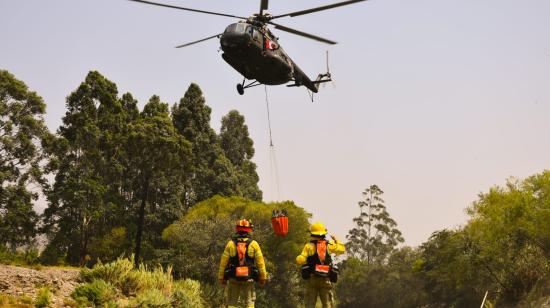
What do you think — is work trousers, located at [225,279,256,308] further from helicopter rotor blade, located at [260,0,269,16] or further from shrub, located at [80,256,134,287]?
helicopter rotor blade, located at [260,0,269,16]

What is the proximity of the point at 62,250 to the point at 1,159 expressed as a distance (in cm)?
893

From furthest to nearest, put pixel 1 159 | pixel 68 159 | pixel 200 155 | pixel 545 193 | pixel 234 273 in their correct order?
pixel 200 155, pixel 68 159, pixel 1 159, pixel 545 193, pixel 234 273

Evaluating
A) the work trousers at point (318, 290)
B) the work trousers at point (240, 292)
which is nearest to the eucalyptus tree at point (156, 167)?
the work trousers at point (240, 292)

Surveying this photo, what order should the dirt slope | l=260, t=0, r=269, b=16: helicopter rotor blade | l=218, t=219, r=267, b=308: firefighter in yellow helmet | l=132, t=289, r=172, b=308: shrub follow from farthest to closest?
1. l=260, t=0, r=269, b=16: helicopter rotor blade
2. the dirt slope
3. l=132, t=289, r=172, b=308: shrub
4. l=218, t=219, r=267, b=308: firefighter in yellow helmet

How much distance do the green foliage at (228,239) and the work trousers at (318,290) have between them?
28.9 meters

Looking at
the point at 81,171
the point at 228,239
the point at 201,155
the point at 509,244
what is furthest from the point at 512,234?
the point at 81,171

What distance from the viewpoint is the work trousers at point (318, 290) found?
1162 cm

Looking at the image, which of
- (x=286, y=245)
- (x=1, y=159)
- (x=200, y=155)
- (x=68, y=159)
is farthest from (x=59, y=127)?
(x=286, y=245)

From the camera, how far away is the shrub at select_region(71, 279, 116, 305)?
504 inches

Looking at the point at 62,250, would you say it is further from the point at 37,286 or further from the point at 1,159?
the point at 37,286

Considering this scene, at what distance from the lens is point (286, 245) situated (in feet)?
146

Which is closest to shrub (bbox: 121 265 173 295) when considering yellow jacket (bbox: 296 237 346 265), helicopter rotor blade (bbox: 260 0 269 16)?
yellow jacket (bbox: 296 237 346 265)

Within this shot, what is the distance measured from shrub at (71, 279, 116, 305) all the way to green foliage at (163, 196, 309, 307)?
26792mm

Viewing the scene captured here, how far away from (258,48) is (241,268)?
918 centimetres
